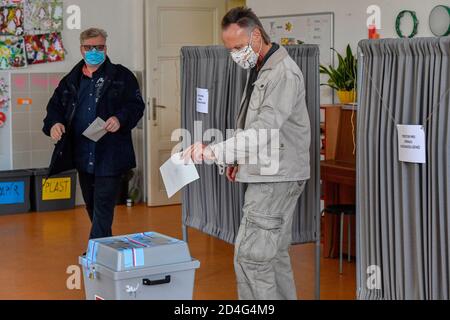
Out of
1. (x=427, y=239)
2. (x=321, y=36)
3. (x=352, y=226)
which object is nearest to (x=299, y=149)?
(x=427, y=239)

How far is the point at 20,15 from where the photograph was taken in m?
8.82

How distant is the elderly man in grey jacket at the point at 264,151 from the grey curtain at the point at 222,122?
0.83 meters

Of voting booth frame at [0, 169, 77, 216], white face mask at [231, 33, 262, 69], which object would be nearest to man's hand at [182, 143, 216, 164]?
white face mask at [231, 33, 262, 69]

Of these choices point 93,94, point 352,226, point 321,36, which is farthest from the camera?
point 321,36

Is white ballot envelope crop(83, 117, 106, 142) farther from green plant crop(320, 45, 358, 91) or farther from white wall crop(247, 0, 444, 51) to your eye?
white wall crop(247, 0, 444, 51)

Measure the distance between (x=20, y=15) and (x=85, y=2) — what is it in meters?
0.74

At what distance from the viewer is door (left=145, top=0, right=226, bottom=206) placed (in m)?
9.03

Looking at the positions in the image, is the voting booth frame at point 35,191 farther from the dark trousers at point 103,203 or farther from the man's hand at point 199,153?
the man's hand at point 199,153

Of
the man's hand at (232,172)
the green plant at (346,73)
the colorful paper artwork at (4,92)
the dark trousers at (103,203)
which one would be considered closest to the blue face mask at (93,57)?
the dark trousers at (103,203)

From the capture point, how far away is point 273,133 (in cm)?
415

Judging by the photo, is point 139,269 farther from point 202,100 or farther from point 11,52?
point 11,52

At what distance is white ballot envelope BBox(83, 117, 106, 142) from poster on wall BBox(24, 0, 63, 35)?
3.65 meters

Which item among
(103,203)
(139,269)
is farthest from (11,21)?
(139,269)
